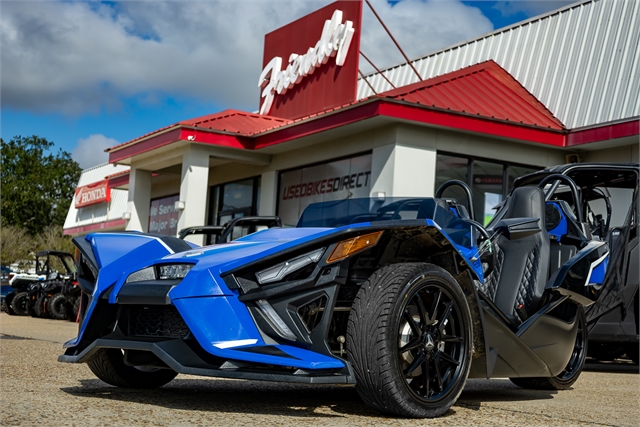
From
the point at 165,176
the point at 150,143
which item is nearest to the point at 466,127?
the point at 150,143

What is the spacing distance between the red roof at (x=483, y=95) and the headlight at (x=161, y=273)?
979 cm

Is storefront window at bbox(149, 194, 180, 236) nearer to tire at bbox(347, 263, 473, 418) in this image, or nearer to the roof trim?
the roof trim

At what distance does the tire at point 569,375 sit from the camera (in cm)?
575

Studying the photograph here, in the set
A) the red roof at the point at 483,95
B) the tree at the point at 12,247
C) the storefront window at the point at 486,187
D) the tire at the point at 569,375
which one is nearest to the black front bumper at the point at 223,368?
the tire at the point at 569,375

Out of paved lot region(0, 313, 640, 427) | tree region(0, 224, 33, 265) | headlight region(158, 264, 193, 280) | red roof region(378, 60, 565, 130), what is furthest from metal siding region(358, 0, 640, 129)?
tree region(0, 224, 33, 265)

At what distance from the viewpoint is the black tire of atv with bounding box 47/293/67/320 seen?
1798 centimetres

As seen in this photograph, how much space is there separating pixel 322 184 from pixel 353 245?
503 inches

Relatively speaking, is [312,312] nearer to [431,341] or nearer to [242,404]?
[431,341]

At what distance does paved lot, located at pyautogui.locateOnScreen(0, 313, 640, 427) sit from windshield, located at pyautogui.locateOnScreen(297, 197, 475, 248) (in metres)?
0.97

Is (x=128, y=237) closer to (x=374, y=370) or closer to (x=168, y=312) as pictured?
(x=168, y=312)

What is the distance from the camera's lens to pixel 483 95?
15211 millimetres

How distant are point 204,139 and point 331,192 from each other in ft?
9.90

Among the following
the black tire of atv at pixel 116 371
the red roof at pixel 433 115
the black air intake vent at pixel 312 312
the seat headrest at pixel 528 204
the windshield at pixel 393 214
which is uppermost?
the red roof at pixel 433 115

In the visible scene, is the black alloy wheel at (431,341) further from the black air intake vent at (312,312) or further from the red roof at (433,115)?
the red roof at (433,115)
